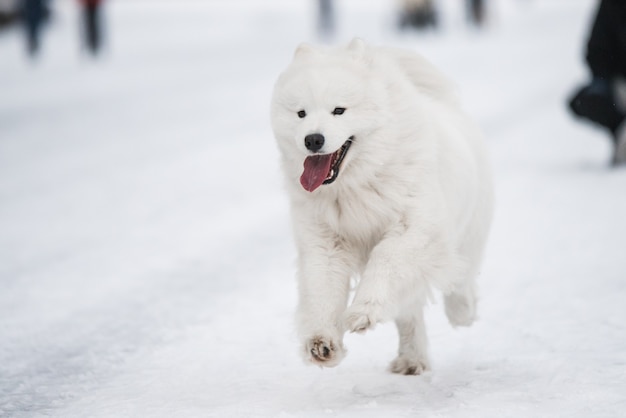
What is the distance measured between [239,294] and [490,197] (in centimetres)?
150

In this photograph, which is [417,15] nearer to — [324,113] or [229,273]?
[229,273]

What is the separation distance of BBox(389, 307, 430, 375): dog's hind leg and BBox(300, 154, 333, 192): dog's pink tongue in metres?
0.69

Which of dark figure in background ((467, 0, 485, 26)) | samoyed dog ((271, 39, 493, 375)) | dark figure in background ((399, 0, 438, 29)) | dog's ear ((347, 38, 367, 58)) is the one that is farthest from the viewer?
dark figure in background ((467, 0, 485, 26))

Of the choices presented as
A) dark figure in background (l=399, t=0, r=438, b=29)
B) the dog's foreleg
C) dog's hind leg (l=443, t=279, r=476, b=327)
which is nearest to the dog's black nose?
the dog's foreleg

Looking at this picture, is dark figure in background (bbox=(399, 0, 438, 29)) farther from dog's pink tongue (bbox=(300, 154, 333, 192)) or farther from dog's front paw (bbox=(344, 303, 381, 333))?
dog's front paw (bbox=(344, 303, 381, 333))

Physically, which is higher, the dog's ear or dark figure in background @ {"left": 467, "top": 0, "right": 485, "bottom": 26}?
the dog's ear

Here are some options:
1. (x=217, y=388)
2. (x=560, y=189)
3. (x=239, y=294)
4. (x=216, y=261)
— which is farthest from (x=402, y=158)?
(x=560, y=189)

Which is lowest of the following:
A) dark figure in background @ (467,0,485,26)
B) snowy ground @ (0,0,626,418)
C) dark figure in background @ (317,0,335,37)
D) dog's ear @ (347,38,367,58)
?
dark figure in background @ (467,0,485,26)

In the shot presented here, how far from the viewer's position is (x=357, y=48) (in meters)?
3.63

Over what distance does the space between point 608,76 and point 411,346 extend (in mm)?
4917

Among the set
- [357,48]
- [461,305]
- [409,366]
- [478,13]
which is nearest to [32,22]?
[478,13]

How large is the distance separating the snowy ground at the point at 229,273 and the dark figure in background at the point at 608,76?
17.5 inches

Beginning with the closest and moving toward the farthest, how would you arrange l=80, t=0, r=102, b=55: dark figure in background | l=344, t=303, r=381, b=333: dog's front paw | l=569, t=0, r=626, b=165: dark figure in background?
l=344, t=303, r=381, b=333: dog's front paw → l=569, t=0, r=626, b=165: dark figure in background → l=80, t=0, r=102, b=55: dark figure in background

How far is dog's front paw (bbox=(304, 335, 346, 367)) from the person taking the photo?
3209mm
